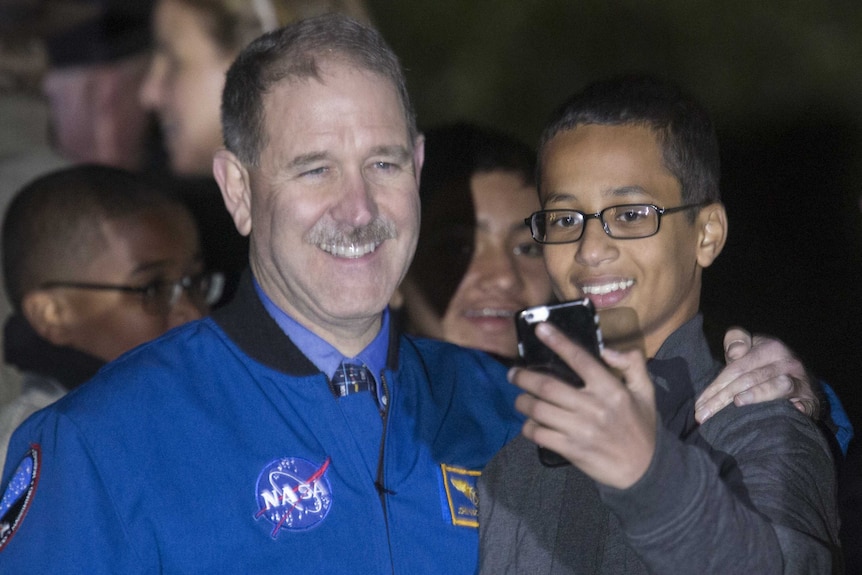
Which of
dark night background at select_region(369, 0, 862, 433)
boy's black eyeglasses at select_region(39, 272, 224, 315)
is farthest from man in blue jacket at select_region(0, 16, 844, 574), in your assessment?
dark night background at select_region(369, 0, 862, 433)

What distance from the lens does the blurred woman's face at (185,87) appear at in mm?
4012

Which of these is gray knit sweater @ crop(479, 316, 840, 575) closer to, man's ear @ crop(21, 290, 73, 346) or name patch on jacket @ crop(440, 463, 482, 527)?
name patch on jacket @ crop(440, 463, 482, 527)

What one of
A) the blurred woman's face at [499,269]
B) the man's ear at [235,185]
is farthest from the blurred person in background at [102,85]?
the man's ear at [235,185]

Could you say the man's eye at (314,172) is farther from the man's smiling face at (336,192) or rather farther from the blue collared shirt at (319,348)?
the blue collared shirt at (319,348)

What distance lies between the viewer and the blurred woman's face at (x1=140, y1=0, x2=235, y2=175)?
4.01 metres

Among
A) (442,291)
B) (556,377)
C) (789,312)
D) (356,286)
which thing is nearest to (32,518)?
(356,286)

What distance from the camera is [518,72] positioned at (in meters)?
4.06

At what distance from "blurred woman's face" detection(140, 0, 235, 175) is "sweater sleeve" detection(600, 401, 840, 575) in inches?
111

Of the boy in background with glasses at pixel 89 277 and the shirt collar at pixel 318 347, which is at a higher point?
the shirt collar at pixel 318 347

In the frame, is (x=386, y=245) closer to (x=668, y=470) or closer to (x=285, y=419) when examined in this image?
(x=285, y=419)

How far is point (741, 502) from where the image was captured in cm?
145

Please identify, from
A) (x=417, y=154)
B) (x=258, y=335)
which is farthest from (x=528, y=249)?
(x=258, y=335)

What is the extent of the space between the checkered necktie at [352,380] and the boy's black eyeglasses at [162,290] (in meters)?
1.28

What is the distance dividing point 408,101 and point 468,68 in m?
2.09
